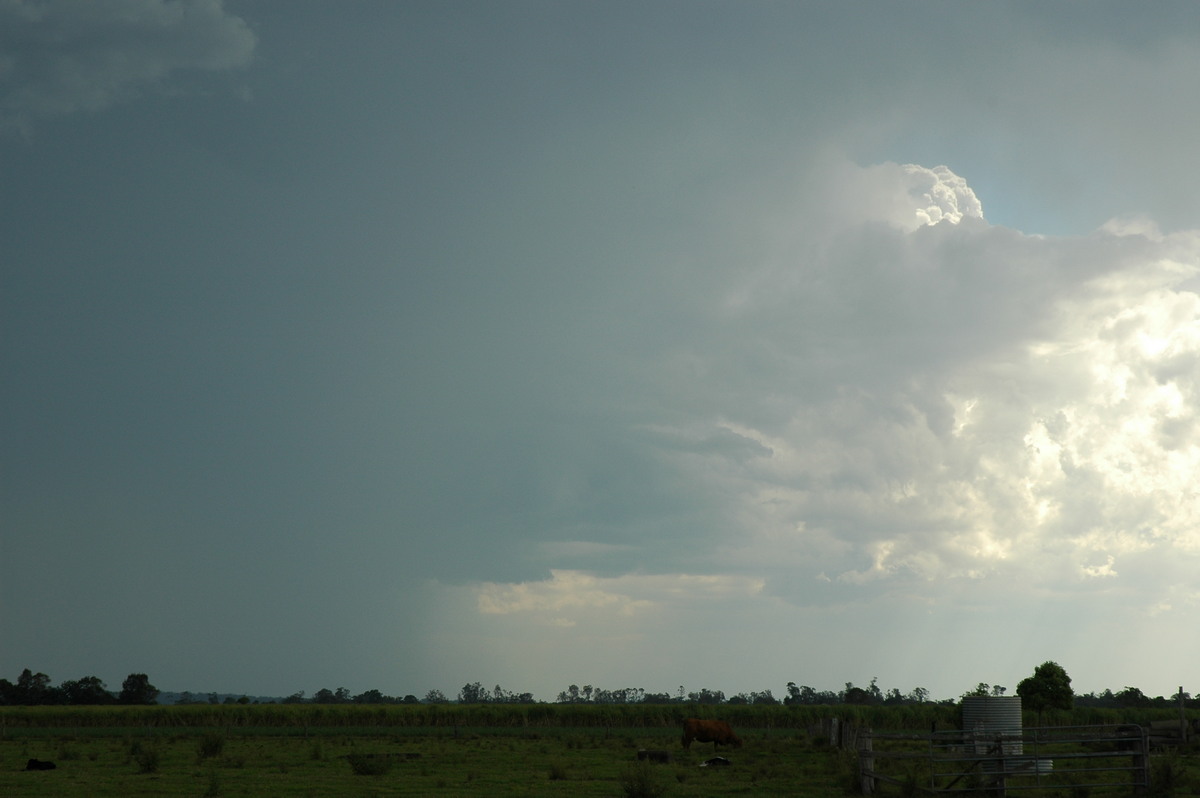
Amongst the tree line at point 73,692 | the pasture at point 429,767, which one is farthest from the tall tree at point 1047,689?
the tree line at point 73,692

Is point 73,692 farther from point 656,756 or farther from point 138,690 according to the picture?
point 656,756

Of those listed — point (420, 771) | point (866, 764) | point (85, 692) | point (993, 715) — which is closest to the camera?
point (866, 764)

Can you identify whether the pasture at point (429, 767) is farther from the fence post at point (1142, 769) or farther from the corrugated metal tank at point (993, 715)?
the corrugated metal tank at point (993, 715)

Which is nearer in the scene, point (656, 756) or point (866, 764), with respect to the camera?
point (866, 764)

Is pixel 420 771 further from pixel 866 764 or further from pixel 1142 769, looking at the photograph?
pixel 1142 769

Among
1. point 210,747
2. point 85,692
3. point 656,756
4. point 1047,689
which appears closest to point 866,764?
point 656,756

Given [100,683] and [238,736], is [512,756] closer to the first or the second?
[238,736]

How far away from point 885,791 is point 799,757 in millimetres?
16369

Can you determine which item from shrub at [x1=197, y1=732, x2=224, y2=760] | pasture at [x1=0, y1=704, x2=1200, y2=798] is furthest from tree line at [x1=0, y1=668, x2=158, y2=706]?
→ shrub at [x1=197, y1=732, x2=224, y2=760]

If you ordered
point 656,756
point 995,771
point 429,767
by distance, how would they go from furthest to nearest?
point 656,756 < point 429,767 < point 995,771

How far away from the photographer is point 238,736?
6238 centimetres

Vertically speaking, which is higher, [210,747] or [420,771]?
[420,771]

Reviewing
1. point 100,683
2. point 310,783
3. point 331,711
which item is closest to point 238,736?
point 331,711

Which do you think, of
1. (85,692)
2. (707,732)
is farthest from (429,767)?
(85,692)
